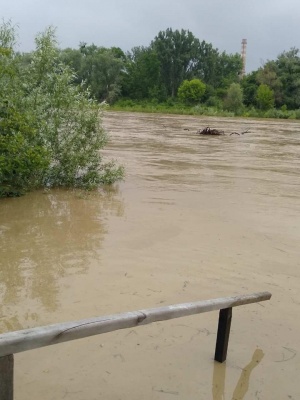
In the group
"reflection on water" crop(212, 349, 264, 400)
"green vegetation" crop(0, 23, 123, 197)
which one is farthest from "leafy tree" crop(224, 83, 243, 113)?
"reflection on water" crop(212, 349, 264, 400)

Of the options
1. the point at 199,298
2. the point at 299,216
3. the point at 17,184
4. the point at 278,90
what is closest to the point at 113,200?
the point at 17,184

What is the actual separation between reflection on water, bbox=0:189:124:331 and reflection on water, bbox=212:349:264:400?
6.31 feet

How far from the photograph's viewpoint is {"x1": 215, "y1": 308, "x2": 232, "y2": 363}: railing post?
13.0ft

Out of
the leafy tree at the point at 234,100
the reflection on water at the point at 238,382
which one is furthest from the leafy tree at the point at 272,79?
the reflection on water at the point at 238,382

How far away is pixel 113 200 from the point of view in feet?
35.3

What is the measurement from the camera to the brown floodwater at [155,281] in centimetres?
385

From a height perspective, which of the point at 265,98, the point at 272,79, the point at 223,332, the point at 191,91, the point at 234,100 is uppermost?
the point at 272,79

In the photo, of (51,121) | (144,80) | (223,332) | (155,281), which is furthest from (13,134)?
(144,80)

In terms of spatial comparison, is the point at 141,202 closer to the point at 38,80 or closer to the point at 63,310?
the point at 38,80

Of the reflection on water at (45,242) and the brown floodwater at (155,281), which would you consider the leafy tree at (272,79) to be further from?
the reflection on water at (45,242)

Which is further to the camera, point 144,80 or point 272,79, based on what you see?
point 144,80

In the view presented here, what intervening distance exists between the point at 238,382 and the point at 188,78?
87.4 metres

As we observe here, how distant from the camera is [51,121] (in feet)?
36.7

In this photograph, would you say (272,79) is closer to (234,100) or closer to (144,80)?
(234,100)
